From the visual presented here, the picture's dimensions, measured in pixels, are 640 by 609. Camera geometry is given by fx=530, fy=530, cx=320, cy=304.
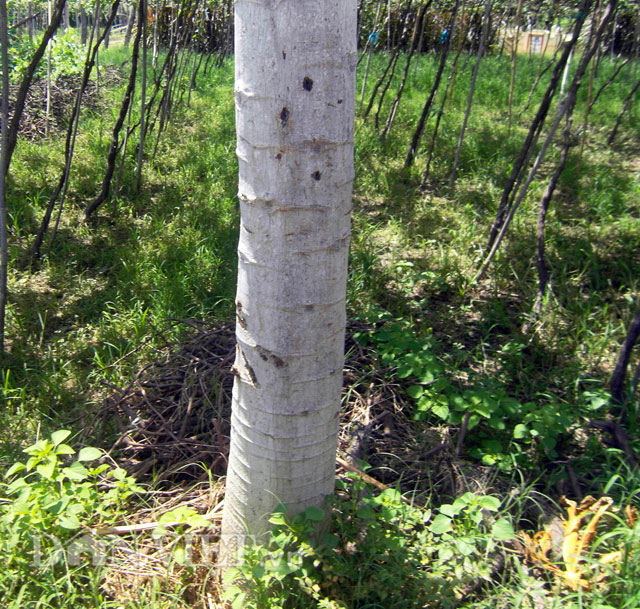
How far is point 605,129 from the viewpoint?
588 cm

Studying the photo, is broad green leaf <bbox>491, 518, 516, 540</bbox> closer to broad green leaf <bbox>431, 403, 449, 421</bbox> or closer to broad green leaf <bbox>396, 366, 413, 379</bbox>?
broad green leaf <bbox>431, 403, 449, 421</bbox>

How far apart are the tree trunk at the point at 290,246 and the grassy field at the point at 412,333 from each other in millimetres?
217

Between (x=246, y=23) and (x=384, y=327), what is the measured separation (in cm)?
190

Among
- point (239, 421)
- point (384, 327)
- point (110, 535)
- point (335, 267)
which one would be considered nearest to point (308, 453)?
point (239, 421)

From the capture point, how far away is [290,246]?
1.34 metres

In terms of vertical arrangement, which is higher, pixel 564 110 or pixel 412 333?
pixel 564 110

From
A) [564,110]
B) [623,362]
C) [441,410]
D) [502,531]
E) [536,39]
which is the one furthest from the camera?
[536,39]

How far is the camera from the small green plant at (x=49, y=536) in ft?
5.25

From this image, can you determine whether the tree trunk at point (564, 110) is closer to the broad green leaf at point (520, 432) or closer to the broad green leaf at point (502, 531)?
the broad green leaf at point (520, 432)

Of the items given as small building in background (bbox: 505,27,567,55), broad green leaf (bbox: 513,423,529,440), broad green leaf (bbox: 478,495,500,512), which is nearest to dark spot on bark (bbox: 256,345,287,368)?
broad green leaf (bbox: 478,495,500,512)

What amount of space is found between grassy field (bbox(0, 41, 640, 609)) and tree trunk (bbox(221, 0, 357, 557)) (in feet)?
0.71

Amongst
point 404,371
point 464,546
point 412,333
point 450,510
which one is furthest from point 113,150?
point 464,546

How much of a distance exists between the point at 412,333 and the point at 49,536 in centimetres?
179

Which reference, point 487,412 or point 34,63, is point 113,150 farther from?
point 487,412
